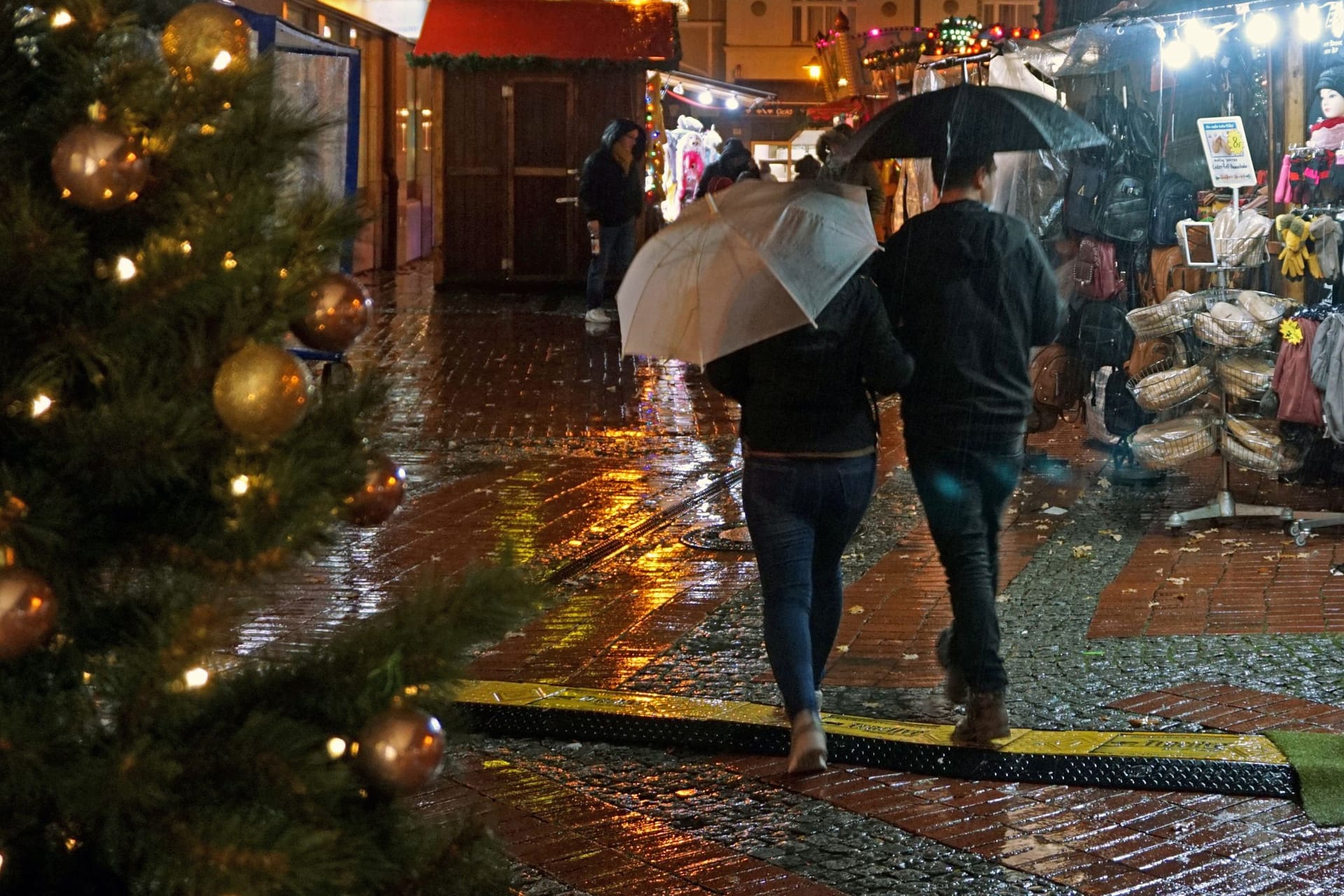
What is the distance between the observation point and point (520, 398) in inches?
501

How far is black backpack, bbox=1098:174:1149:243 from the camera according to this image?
895 centimetres

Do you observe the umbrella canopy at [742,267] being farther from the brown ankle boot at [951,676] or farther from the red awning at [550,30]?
the red awning at [550,30]

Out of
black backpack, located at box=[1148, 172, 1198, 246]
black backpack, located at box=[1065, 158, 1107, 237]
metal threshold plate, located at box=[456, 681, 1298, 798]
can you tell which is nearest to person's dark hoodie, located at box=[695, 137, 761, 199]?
black backpack, located at box=[1065, 158, 1107, 237]

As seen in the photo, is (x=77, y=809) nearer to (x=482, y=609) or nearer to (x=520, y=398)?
(x=482, y=609)

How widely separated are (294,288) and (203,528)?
37cm

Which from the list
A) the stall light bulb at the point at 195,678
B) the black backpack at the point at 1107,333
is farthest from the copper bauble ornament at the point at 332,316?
the black backpack at the point at 1107,333

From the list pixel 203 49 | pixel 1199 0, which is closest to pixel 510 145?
pixel 1199 0

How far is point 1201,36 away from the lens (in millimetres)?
9023

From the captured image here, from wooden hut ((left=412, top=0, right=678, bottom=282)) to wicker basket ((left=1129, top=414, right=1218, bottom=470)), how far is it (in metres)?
12.9

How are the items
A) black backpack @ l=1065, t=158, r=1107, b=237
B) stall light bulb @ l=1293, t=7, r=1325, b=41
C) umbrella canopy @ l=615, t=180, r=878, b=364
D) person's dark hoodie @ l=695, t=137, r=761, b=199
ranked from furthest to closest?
person's dark hoodie @ l=695, t=137, r=761, b=199 → black backpack @ l=1065, t=158, r=1107, b=237 → stall light bulb @ l=1293, t=7, r=1325, b=41 → umbrella canopy @ l=615, t=180, r=878, b=364

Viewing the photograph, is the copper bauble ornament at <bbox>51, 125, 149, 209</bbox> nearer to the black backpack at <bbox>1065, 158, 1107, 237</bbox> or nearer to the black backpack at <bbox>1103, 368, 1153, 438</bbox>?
the black backpack at <bbox>1065, 158, 1107, 237</bbox>

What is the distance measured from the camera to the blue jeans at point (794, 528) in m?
4.91

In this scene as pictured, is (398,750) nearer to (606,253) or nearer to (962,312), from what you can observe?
(962,312)

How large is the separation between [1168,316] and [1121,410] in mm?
1026
